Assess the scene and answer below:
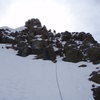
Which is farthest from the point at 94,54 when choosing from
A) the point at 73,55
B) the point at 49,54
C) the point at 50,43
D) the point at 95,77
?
the point at 50,43

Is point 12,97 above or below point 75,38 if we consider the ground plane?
below

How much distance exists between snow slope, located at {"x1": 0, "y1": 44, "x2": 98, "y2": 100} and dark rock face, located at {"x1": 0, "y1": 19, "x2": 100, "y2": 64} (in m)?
6.08

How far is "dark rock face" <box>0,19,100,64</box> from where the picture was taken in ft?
133

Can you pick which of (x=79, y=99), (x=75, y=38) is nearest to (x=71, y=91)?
(x=79, y=99)

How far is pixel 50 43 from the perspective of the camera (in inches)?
1954

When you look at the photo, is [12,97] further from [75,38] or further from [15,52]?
[75,38]

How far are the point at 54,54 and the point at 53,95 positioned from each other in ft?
71.0

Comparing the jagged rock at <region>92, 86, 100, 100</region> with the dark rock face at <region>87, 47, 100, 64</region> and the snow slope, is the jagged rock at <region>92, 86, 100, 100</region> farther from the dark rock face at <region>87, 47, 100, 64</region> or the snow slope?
the dark rock face at <region>87, 47, 100, 64</region>

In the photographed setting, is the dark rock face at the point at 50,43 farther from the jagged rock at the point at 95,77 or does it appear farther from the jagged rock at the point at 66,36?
the jagged rock at the point at 95,77

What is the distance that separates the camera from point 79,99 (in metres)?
20.6

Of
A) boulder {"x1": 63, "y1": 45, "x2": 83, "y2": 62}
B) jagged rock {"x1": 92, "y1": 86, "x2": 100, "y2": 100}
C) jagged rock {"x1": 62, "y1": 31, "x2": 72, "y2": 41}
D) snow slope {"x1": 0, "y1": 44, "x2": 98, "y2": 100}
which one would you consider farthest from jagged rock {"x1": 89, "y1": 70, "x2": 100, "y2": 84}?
jagged rock {"x1": 62, "y1": 31, "x2": 72, "y2": 41}

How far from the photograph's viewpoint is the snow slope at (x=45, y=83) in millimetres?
19734

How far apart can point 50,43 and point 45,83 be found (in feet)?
84.6

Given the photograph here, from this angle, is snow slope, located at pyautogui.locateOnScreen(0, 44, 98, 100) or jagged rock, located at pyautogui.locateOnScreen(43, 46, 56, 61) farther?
jagged rock, located at pyautogui.locateOnScreen(43, 46, 56, 61)
